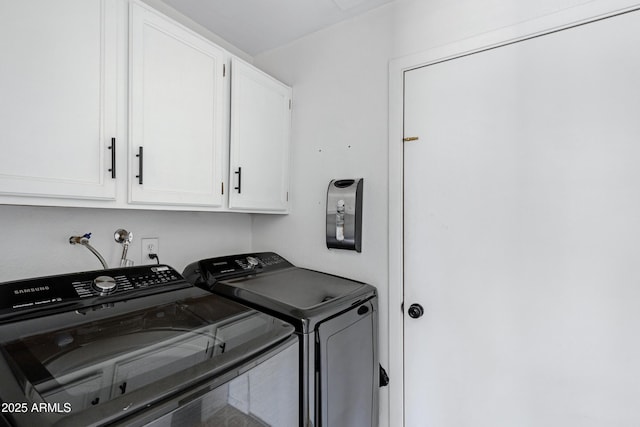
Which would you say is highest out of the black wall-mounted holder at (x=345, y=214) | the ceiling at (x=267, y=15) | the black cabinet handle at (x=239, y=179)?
the ceiling at (x=267, y=15)

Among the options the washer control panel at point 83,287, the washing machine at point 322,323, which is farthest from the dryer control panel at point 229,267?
the washer control panel at point 83,287

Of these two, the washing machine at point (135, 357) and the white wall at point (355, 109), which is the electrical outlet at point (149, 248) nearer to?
the washing machine at point (135, 357)

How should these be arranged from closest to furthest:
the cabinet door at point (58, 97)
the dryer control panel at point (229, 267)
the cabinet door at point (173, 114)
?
1. the cabinet door at point (58, 97)
2. the cabinet door at point (173, 114)
3. the dryer control panel at point (229, 267)

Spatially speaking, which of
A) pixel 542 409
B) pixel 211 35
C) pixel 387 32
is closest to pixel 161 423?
pixel 542 409

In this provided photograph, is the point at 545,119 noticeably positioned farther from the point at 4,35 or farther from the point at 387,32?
the point at 4,35

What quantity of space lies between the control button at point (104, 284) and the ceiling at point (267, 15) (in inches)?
57.2

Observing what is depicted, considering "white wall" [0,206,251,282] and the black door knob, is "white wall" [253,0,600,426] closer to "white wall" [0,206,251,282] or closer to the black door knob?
the black door knob

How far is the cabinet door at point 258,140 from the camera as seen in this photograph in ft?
5.04

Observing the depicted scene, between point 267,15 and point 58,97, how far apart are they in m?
1.17

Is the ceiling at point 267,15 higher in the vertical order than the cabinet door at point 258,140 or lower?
higher

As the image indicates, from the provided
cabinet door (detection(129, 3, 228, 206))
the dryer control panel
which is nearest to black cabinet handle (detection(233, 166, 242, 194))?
cabinet door (detection(129, 3, 228, 206))

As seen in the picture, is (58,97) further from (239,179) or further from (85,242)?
(239,179)

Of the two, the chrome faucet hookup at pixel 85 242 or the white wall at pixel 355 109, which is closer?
the chrome faucet hookup at pixel 85 242

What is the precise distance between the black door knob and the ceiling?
63.3 inches
